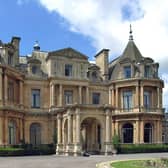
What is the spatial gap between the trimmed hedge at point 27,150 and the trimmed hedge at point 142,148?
346 inches

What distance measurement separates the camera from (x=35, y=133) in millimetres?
54438

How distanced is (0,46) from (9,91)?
5.82 meters

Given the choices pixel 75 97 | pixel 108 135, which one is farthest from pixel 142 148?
pixel 75 97

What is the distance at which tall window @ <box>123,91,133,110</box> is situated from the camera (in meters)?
58.3

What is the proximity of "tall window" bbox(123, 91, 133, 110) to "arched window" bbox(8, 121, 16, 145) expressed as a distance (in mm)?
16620

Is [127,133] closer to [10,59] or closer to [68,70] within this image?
[68,70]

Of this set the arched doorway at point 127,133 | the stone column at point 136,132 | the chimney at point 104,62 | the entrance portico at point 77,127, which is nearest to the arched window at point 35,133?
the entrance portico at point 77,127

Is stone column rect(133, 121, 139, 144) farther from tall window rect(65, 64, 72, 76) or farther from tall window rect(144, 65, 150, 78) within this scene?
tall window rect(65, 64, 72, 76)

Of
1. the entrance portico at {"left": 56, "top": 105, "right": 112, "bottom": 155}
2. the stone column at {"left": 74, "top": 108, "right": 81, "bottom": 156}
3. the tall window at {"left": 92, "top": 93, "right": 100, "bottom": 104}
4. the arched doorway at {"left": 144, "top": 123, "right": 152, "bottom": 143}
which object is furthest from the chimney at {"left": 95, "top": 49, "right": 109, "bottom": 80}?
the stone column at {"left": 74, "top": 108, "right": 81, "bottom": 156}

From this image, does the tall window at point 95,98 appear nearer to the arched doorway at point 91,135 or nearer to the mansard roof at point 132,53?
the arched doorway at point 91,135

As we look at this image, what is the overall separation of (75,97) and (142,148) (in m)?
11.6

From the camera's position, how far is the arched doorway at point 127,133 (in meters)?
57.4

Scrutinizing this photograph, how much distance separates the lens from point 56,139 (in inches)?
2058

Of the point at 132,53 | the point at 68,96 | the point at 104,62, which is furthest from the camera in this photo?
the point at 132,53
